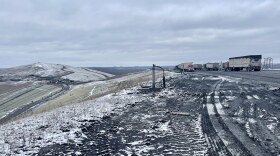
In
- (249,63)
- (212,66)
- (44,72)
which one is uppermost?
(249,63)

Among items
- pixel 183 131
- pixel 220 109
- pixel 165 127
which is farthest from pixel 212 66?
pixel 183 131

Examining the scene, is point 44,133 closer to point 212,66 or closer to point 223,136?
point 223,136

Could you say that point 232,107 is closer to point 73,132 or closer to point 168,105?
point 168,105

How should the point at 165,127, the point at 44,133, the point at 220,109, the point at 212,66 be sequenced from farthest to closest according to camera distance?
the point at 212,66, the point at 220,109, the point at 165,127, the point at 44,133

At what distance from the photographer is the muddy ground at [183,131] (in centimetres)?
942

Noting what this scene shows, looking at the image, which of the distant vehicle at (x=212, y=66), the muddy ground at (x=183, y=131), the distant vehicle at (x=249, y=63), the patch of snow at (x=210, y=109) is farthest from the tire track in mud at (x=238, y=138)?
the distant vehicle at (x=212, y=66)

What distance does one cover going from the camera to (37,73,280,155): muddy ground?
9423 mm

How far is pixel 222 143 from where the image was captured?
9.88 m

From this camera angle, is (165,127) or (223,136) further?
(165,127)

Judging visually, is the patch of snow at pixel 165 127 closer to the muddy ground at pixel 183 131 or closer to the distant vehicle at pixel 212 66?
the muddy ground at pixel 183 131

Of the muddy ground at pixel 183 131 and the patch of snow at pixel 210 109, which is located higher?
the patch of snow at pixel 210 109

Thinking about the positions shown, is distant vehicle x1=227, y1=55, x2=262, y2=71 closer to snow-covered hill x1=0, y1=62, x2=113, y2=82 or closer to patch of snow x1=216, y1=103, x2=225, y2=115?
patch of snow x1=216, y1=103, x2=225, y2=115

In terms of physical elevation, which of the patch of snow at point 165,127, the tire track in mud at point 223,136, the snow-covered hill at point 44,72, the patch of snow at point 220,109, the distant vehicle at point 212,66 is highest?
the distant vehicle at point 212,66

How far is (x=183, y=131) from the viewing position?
1181 centimetres
